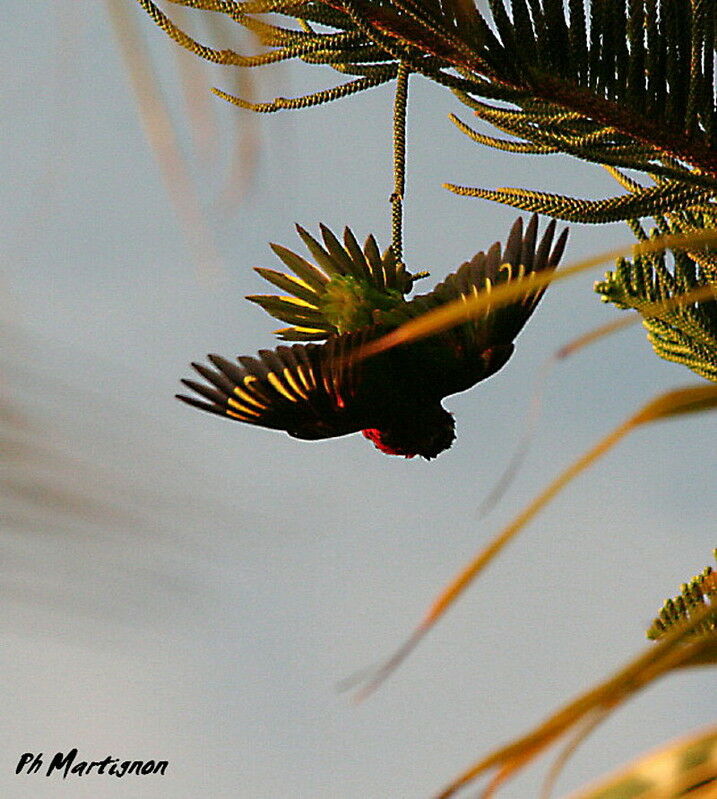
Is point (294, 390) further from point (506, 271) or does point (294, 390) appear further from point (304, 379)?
point (506, 271)

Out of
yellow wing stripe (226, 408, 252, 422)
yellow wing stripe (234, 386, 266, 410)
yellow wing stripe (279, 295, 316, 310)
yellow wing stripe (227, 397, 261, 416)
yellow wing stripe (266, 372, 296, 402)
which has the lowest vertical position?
yellow wing stripe (226, 408, 252, 422)

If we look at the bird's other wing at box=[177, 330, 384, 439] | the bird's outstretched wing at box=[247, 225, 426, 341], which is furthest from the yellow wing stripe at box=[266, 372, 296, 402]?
the bird's outstretched wing at box=[247, 225, 426, 341]

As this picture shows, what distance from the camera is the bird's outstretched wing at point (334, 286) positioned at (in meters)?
1.99

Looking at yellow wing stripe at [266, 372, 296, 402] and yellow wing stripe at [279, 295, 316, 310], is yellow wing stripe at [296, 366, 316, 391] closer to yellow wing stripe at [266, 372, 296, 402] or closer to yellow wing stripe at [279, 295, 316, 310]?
yellow wing stripe at [266, 372, 296, 402]

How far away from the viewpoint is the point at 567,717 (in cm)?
48

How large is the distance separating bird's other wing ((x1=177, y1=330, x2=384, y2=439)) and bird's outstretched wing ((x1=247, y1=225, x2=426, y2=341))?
110mm

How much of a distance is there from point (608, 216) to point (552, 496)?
1282mm

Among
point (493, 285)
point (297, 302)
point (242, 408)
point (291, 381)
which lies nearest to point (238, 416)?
point (242, 408)

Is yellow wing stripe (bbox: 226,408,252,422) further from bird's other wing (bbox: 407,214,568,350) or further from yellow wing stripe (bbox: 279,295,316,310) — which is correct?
bird's other wing (bbox: 407,214,568,350)

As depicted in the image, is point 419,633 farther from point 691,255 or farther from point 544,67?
point 691,255

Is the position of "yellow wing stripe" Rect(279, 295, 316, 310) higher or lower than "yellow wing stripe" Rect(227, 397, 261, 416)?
higher

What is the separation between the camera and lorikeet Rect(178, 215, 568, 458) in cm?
196

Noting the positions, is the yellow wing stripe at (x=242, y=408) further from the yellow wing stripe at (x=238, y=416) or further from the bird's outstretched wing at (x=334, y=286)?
the bird's outstretched wing at (x=334, y=286)

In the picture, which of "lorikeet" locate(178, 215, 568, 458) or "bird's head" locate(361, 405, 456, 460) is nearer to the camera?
"lorikeet" locate(178, 215, 568, 458)
